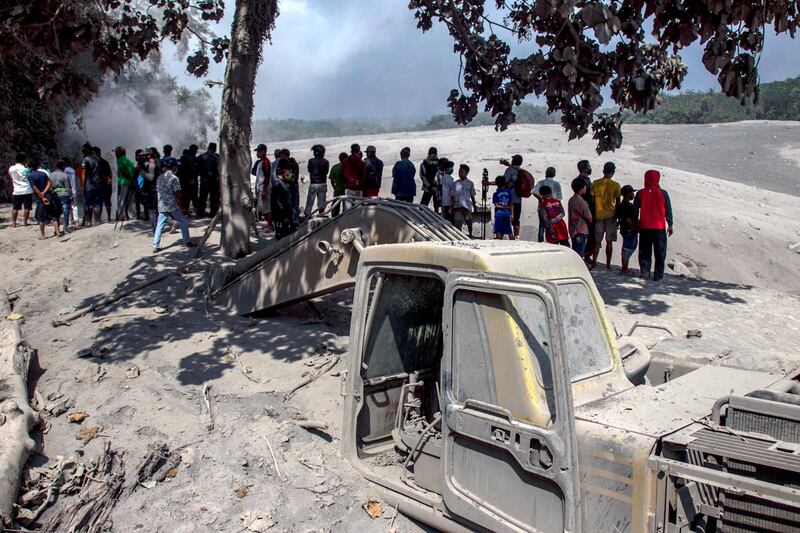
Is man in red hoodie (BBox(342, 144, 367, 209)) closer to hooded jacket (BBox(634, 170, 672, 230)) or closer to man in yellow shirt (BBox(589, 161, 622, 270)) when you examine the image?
man in yellow shirt (BBox(589, 161, 622, 270))

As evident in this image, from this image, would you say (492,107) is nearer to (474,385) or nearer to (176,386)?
(176,386)

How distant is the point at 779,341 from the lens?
827 cm

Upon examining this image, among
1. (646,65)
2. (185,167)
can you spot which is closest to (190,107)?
(185,167)

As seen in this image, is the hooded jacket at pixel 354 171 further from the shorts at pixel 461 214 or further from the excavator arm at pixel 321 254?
the excavator arm at pixel 321 254

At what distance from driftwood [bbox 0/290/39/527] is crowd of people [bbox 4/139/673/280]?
4052 mm

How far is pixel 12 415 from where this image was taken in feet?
16.8

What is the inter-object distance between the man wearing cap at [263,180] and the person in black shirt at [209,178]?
1296 millimetres

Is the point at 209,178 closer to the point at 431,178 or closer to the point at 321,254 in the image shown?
the point at 431,178

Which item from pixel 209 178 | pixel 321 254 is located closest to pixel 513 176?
pixel 321 254

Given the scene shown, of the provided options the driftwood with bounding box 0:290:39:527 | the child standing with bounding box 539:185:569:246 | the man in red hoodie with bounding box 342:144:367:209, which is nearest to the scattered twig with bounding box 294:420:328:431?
the driftwood with bounding box 0:290:39:527

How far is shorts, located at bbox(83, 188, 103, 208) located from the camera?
12930mm

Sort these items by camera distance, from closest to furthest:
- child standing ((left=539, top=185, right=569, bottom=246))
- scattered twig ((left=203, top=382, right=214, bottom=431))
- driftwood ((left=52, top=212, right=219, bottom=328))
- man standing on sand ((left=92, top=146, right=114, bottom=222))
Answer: scattered twig ((left=203, top=382, right=214, bottom=431)) < driftwood ((left=52, top=212, right=219, bottom=328)) < child standing ((left=539, top=185, right=569, bottom=246)) < man standing on sand ((left=92, top=146, right=114, bottom=222))

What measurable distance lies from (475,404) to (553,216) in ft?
22.8

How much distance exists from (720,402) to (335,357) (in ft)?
14.5
